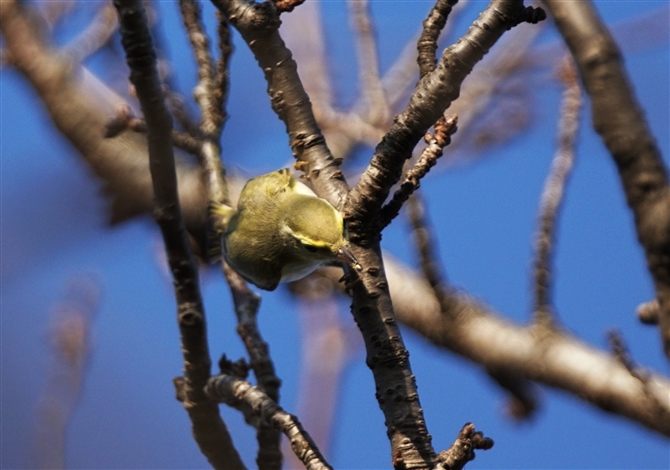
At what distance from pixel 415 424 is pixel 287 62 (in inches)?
41.6

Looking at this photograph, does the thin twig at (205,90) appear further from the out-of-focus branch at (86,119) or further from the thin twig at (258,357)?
the out-of-focus branch at (86,119)

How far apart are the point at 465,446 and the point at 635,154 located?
0.66 metres

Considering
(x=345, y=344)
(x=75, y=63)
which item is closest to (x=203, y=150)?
(x=75, y=63)

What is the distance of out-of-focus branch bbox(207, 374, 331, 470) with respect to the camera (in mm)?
1735

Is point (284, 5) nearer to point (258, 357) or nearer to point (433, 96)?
point (433, 96)

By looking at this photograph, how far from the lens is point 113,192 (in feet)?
12.9

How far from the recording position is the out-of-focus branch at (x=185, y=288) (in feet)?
6.53

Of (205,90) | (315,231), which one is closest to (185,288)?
(315,231)

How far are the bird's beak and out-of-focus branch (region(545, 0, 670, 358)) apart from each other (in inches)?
31.7

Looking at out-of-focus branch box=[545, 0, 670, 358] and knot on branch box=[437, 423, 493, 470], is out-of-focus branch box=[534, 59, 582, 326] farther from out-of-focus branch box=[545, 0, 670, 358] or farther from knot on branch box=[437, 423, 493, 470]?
out-of-focus branch box=[545, 0, 670, 358]

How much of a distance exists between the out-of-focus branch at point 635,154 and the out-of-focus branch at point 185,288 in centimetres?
114

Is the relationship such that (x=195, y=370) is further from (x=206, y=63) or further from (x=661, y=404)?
(x=661, y=404)

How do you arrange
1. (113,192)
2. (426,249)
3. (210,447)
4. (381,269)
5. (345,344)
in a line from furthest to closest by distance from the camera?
(345,344) < (113,192) < (426,249) < (210,447) < (381,269)

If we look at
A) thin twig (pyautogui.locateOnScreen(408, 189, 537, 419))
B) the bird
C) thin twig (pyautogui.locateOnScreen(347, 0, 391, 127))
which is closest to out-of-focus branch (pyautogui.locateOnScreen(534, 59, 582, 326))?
thin twig (pyautogui.locateOnScreen(408, 189, 537, 419))
